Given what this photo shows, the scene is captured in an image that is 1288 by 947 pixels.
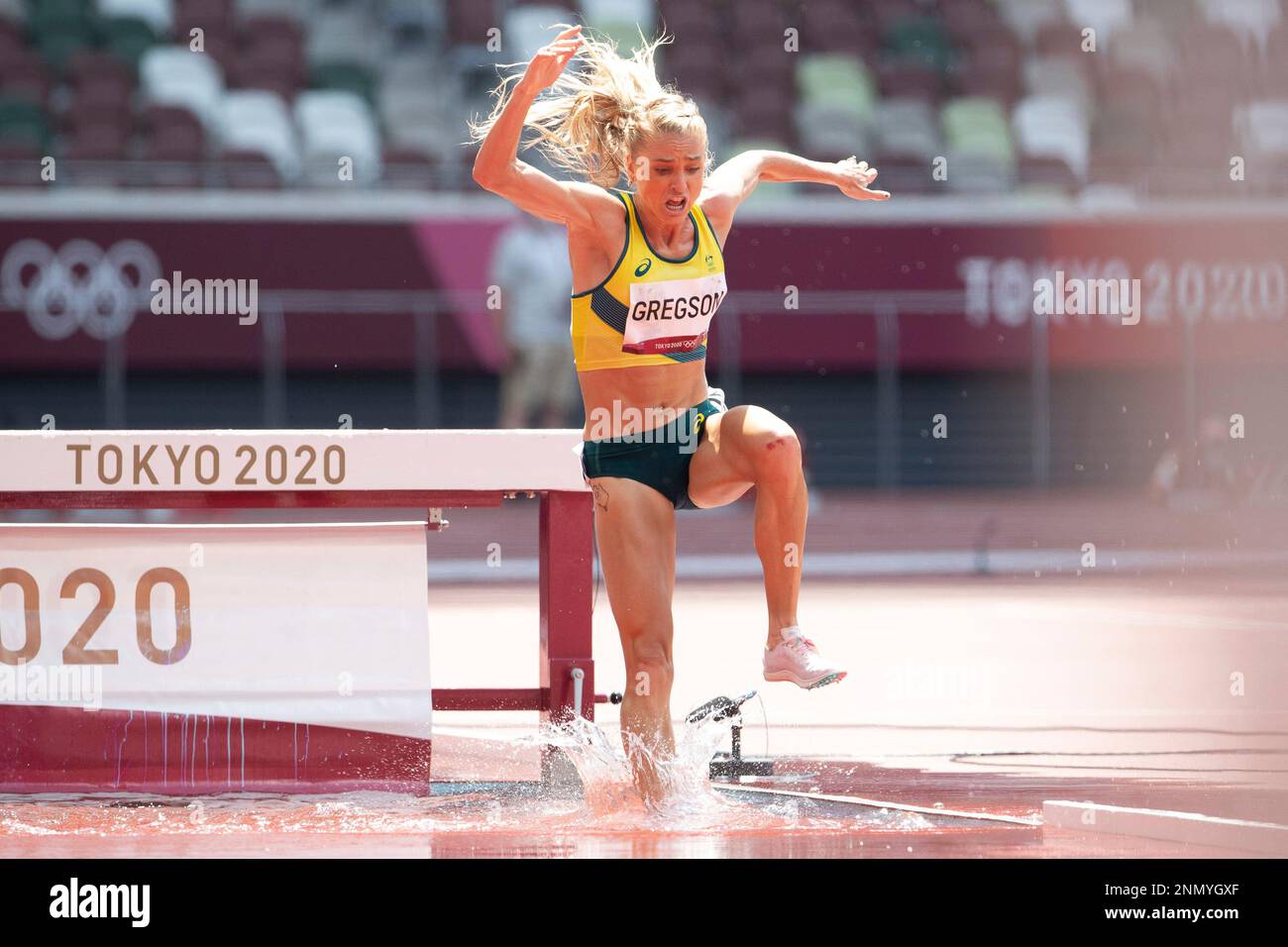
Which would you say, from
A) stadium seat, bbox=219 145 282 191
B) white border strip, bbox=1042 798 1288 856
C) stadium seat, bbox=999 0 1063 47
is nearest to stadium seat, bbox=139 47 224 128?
stadium seat, bbox=219 145 282 191

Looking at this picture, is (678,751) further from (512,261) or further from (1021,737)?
(512,261)

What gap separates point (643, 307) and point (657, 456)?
372mm

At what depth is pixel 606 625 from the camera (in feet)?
31.6

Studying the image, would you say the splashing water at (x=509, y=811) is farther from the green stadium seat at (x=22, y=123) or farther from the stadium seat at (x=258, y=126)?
the green stadium seat at (x=22, y=123)

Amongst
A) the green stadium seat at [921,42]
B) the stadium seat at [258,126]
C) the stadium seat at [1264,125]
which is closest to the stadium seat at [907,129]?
the green stadium seat at [921,42]

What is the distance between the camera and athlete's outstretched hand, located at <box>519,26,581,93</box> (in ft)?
12.1

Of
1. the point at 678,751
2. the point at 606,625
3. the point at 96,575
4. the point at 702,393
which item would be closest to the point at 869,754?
the point at 678,751

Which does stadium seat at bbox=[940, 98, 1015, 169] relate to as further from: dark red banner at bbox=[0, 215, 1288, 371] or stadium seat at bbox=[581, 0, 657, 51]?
stadium seat at bbox=[581, 0, 657, 51]

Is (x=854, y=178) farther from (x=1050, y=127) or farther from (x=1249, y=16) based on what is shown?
(x=1249, y=16)

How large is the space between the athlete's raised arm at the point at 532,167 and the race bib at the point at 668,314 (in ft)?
0.74

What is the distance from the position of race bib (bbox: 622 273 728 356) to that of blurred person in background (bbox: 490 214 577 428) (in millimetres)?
10142

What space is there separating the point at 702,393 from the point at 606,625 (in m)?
5.55

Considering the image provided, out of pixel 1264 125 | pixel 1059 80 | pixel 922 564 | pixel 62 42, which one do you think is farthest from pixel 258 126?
pixel 1264 125

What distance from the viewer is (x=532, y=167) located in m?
3.79
